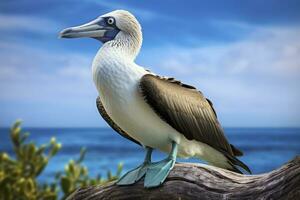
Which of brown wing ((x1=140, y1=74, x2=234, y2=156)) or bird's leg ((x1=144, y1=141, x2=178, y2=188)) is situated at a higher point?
brown wing ((x1=140, y1=74, x2=234, y2=156))

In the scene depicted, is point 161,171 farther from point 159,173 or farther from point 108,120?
point 108,120

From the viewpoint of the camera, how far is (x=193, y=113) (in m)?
2.82

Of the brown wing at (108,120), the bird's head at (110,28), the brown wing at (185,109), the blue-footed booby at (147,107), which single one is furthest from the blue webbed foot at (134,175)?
the bird's head at (110,28)

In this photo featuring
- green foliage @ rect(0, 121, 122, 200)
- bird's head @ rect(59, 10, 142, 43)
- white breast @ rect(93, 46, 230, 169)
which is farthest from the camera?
green foliage @ rect(0, 121, 122, 200)

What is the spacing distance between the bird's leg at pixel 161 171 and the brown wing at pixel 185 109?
0.13 m

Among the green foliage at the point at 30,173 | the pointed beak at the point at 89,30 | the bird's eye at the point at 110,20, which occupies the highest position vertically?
the bird's eye at the point at 110,20

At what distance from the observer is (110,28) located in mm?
2816

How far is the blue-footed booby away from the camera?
2.66m

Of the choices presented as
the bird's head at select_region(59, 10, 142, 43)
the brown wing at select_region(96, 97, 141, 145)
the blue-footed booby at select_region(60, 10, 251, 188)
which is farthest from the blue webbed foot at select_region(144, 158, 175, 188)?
the bird's head at select_region(59, 10, 142, 43)

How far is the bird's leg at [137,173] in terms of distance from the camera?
292cm

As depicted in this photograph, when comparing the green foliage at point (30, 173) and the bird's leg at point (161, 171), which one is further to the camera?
the green foliage at point (30, 173)

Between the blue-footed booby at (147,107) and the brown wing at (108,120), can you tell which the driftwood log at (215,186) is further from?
the brown wing at (108,120)

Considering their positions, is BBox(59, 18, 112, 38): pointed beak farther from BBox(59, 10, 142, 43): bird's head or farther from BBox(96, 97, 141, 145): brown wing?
BBox(96, 97, 141, 145): brown wing

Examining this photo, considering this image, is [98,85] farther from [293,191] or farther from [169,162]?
[293,191]
